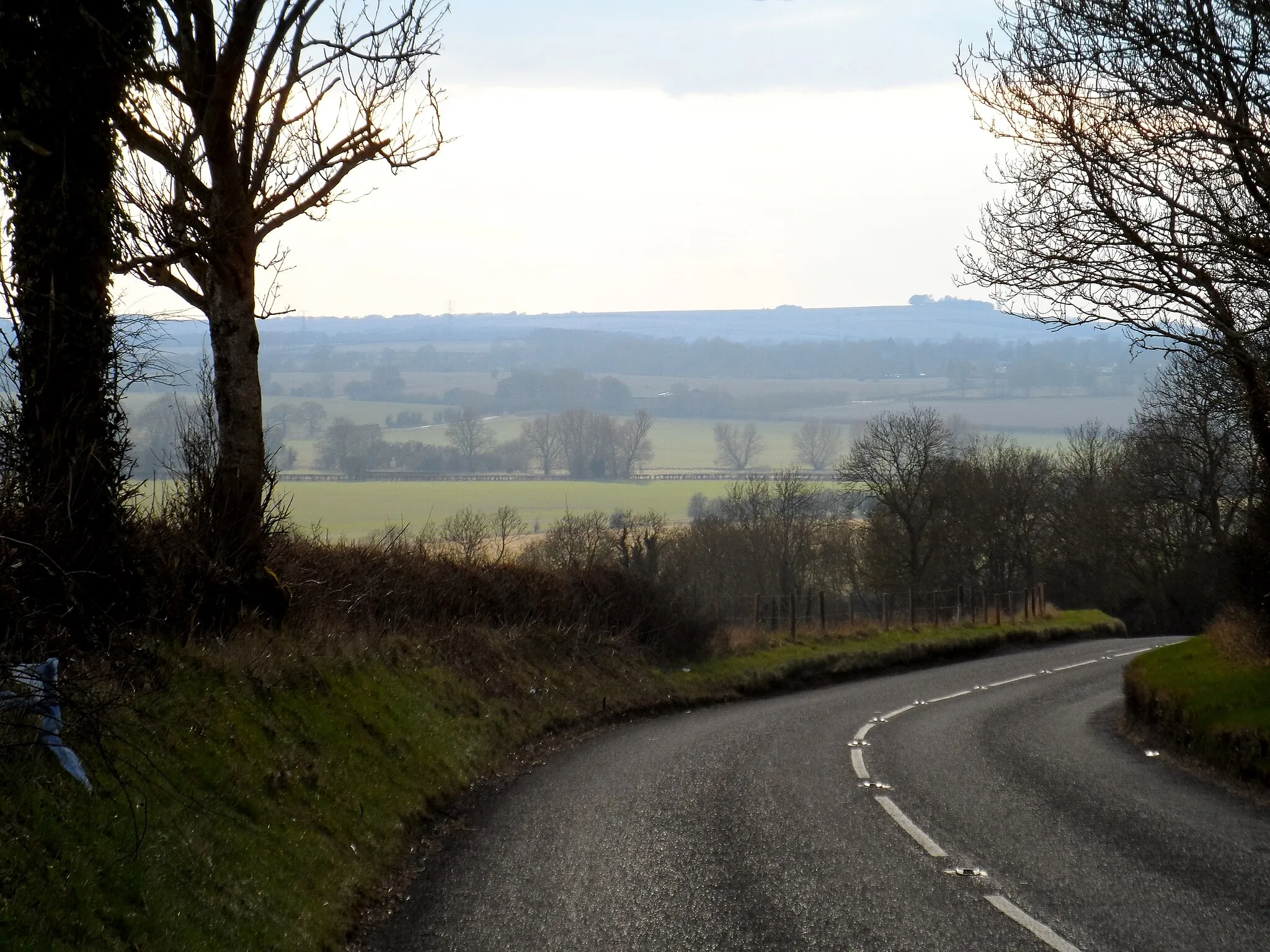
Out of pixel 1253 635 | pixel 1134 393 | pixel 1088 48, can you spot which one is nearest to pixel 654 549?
pixel 1253 635

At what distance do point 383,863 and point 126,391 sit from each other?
15.0 feet

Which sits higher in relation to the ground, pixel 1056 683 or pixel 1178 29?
pixel 1178 29

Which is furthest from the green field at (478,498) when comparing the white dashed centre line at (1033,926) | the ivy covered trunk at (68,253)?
the white dashed centre line at (1033,926)

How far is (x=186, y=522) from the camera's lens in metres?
11.8

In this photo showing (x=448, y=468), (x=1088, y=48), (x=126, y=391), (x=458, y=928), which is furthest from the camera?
(x=448, y=468)

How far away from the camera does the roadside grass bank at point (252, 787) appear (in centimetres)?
541

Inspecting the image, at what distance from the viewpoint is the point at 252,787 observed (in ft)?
26.4

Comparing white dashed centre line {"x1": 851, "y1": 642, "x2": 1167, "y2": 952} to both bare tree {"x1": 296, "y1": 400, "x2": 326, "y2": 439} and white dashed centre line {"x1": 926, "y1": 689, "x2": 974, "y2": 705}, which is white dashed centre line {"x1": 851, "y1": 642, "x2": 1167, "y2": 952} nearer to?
white dashed centre line {"x1": 926, "y1": 689, "x2": 974, "y2": 705}

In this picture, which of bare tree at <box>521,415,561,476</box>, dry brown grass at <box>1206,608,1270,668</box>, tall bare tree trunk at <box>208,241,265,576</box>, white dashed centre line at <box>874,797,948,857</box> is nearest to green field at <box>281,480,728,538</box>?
bare tree at <box>521,415,561,476</box>

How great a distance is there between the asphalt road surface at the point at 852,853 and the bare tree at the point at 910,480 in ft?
171

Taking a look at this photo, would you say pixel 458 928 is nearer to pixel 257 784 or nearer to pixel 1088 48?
pixel 257 784

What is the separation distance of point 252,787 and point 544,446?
4488 inches

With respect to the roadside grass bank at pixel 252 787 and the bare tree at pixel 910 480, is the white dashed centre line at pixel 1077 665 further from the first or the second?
the bare tree at pixel 910 480

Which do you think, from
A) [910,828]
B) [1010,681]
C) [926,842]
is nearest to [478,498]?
[1010,681]
